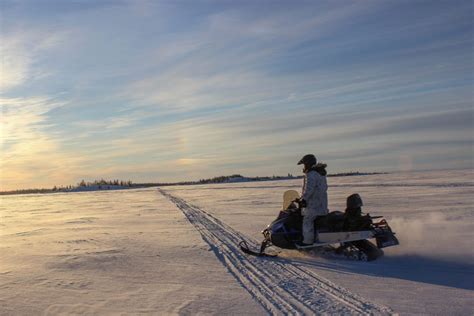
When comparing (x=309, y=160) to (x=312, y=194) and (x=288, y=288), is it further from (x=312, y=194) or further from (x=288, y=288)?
(x=288, y=288)

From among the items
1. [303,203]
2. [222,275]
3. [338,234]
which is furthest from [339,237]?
[222,275]

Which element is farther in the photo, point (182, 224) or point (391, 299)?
point (182, 224)

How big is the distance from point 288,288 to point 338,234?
7.35 ft

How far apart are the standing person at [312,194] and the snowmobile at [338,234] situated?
10 cm

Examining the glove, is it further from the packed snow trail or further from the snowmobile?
the packed snow trail

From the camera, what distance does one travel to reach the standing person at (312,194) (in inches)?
319

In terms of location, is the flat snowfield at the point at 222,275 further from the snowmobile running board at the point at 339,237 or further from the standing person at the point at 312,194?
the standing person at the point at 312,194

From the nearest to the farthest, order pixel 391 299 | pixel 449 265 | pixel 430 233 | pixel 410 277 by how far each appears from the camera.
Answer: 1. pixel 391 299
2. pixel 410 277
3. pixel 449 265
4. pixel 430 233

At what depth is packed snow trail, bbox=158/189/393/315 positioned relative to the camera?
4968mm

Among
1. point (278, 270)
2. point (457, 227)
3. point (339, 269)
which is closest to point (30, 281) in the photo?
point (278, 270)

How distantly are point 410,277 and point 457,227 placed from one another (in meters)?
3.94

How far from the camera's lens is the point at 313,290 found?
18.9 ft

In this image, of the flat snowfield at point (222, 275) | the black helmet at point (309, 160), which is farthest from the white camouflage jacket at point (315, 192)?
the flat snowfield at point (222, 275)

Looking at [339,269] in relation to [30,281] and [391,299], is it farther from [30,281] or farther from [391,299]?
[30,281]
